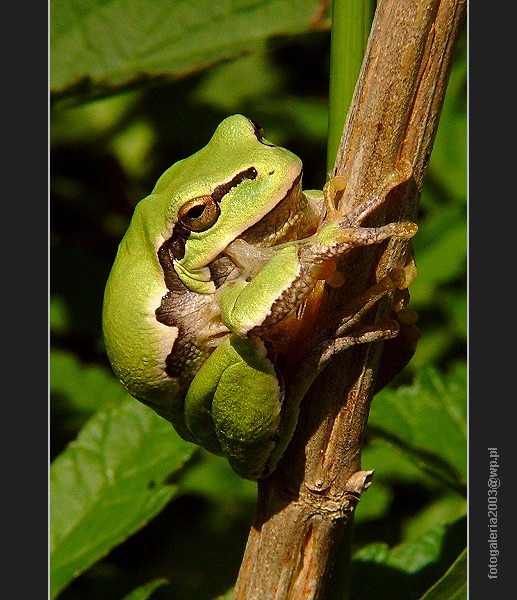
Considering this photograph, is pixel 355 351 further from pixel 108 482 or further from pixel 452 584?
pixel 108 482

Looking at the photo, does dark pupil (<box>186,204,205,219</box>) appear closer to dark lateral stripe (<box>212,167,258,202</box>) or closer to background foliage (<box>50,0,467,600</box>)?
dark lateral stripe (<box>212,167,258,202</box>)

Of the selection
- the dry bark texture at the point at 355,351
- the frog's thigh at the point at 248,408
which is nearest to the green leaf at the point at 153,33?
the frog's thigh at the point at 248,408

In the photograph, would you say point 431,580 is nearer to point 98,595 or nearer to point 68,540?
point 68,540

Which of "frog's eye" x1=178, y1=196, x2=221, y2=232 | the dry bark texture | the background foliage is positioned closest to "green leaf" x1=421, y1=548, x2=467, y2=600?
the background foliage

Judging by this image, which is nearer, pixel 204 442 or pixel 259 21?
pixel 204 442

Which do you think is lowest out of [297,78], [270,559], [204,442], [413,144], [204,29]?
[270,559]

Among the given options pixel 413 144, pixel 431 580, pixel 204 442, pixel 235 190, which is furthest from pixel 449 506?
pixel 413 144

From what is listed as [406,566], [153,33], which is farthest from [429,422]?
[153,33]
